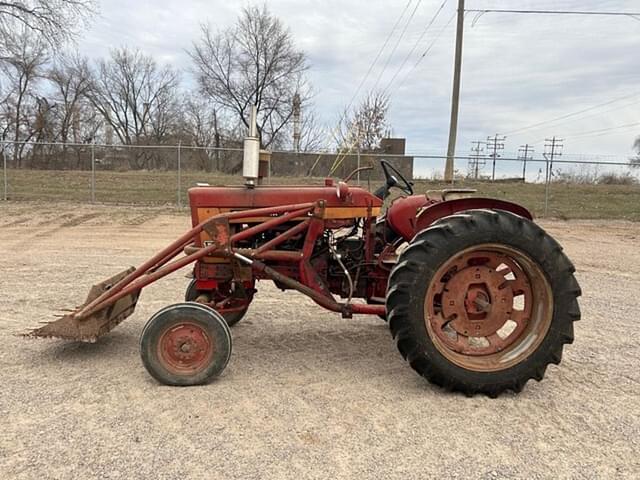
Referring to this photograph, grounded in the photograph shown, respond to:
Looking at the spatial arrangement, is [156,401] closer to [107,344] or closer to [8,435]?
[8,435]

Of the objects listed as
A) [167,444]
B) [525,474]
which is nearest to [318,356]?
[167,444]

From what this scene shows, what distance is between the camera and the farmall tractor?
3248 mm

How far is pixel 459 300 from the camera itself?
3504 mm

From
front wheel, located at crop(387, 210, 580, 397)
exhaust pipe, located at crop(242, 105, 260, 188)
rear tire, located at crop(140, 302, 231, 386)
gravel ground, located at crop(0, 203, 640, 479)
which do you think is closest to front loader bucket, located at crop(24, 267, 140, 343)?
gravel ground, located at crop(0, 203, 640, 479)

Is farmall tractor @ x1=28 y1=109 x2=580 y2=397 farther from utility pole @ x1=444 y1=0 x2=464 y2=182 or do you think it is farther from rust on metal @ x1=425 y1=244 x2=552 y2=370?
utility pole @ x1=444 y1=0 x2=464 y2=182

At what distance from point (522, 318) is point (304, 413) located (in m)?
1.54

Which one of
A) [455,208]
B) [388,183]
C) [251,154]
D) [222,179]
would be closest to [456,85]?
[222,179]

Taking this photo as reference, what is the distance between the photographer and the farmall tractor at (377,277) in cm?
325

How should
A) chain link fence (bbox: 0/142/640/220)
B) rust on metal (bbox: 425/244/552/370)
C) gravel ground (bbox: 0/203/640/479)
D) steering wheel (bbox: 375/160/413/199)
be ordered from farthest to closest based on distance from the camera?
1. chain link fence (bbox: 0/142/640/220)
2. steering wheel (bbox: 375/160/413/199)
3. rust on metal (bbox: 425/244/552/370)
4. gravel ground (bbox: 0/203/640/479)

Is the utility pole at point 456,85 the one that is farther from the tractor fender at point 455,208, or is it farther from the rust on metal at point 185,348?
the rust on metal at point 185,348

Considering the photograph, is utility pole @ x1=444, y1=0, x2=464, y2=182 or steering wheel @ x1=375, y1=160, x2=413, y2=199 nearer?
steering wheel @ x1=375, y1=160, x2=413, y2=199

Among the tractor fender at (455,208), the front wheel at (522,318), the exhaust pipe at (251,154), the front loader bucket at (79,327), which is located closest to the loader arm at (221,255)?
the front loader bucket at (79,327)

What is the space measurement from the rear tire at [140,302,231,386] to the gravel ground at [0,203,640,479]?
0.33 feet

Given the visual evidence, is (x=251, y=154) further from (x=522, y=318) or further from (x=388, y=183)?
(x=522, y=318)
